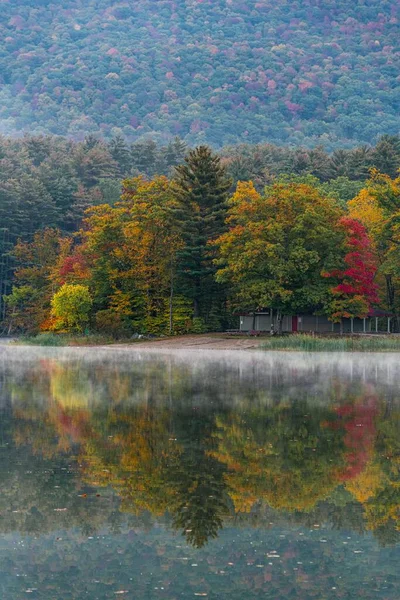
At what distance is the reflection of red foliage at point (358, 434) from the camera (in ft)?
53.0

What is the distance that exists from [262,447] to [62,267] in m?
→ 70.1

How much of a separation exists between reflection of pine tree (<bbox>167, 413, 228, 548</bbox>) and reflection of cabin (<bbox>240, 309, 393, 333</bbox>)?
6061 cm

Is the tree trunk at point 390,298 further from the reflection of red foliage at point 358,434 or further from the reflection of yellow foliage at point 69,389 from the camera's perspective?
the reflection of red foliage at point 358,434

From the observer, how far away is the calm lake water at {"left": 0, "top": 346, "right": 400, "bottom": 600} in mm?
10125

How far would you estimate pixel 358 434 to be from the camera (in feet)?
64.5

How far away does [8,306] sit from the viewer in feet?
325

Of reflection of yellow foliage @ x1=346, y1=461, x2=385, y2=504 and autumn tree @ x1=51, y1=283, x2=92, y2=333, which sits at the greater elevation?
autumn tree @ x1=51, y1=283, x2=92, y2=333

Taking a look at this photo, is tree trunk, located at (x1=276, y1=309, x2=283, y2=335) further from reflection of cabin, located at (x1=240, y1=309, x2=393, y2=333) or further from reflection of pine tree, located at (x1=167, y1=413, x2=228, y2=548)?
reflection of pine tree, located at (x1=167, y1=413, x2=228, y2=548)

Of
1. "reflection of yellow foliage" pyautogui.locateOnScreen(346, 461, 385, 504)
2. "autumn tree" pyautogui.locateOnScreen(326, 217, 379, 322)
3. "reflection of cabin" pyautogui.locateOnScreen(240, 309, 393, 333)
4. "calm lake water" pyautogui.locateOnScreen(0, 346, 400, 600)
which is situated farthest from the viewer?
"reflection of cabin" pyautogui.locateOnScreen(240, 309, 393, 333)

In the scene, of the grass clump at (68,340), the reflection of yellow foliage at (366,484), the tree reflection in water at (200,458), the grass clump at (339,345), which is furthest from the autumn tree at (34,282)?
the reflection of yellow foliage at (366,484)

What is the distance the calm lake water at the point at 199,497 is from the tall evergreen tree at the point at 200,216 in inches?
2033

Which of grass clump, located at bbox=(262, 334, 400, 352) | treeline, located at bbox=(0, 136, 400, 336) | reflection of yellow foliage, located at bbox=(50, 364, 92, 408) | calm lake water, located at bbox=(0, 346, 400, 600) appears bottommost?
calm lake water, located at bbox=(0, 346, 400, 600)

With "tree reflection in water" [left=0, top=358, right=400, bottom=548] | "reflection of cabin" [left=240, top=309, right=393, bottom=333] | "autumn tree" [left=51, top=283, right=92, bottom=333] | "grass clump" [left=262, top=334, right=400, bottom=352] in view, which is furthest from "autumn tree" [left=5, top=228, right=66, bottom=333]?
"tree reflection in water" [left=0, top=358, right=400, bottom=548]

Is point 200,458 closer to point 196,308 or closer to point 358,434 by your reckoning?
point 358,434
